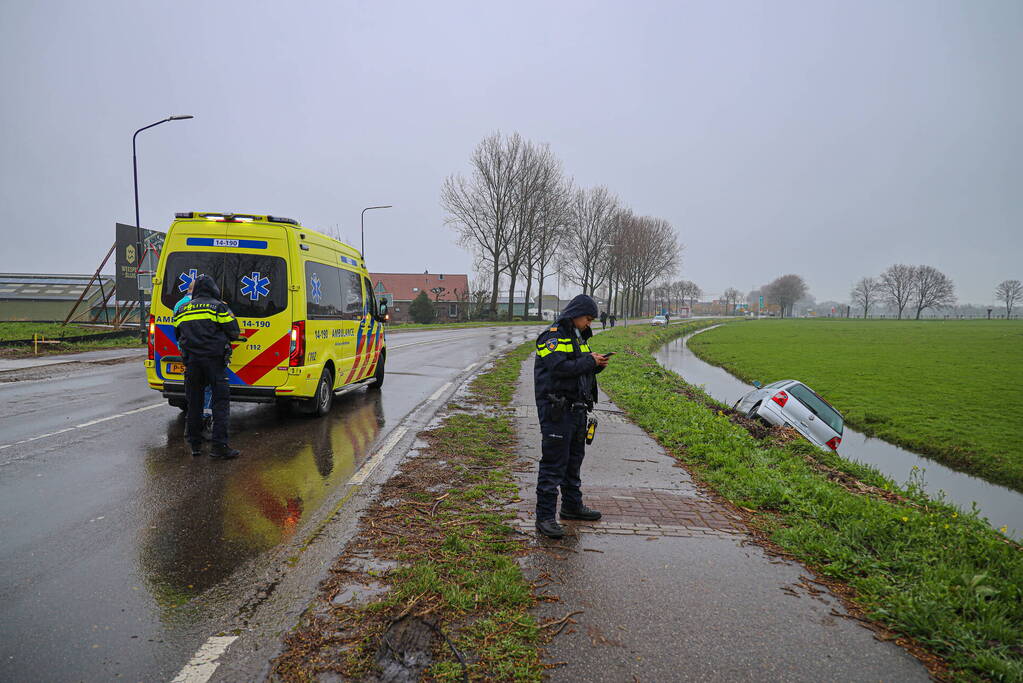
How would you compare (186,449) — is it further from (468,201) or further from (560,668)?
(468,201)

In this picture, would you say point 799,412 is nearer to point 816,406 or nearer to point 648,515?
point 816,406

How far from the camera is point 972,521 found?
213 inches

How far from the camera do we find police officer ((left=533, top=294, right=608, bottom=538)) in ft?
13.4

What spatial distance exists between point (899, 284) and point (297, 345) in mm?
139443

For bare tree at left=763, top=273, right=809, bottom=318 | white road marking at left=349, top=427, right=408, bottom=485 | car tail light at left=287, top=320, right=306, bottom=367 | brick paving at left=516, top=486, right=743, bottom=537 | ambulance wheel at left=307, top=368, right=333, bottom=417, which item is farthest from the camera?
bare tree at left=763, top=273, right=809, bottom=318

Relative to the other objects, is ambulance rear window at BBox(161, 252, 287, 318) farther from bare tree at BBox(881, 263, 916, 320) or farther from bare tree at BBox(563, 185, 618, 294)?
bare tree at BBox(881, 263, 916, 320)

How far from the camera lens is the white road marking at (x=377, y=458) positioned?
211 inches

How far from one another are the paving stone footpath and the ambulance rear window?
13.9 feet

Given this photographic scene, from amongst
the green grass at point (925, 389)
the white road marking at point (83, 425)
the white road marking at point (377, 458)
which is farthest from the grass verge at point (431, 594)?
the green grass at point (925, 389)

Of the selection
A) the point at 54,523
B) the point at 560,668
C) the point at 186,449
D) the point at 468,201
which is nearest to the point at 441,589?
the point at 560,668

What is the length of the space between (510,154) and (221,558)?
4962 cm

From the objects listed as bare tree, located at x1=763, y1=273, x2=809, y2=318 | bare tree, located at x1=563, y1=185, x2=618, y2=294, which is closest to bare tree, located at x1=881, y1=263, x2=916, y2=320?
bare tree, located at x1=763, y1=273, x2=809, y2=318

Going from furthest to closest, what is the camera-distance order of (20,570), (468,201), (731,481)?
(468,201) → (731,481) → (20,570)

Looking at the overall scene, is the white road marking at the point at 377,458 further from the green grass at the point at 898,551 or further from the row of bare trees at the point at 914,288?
the row of bare trees at the point at 914,288
